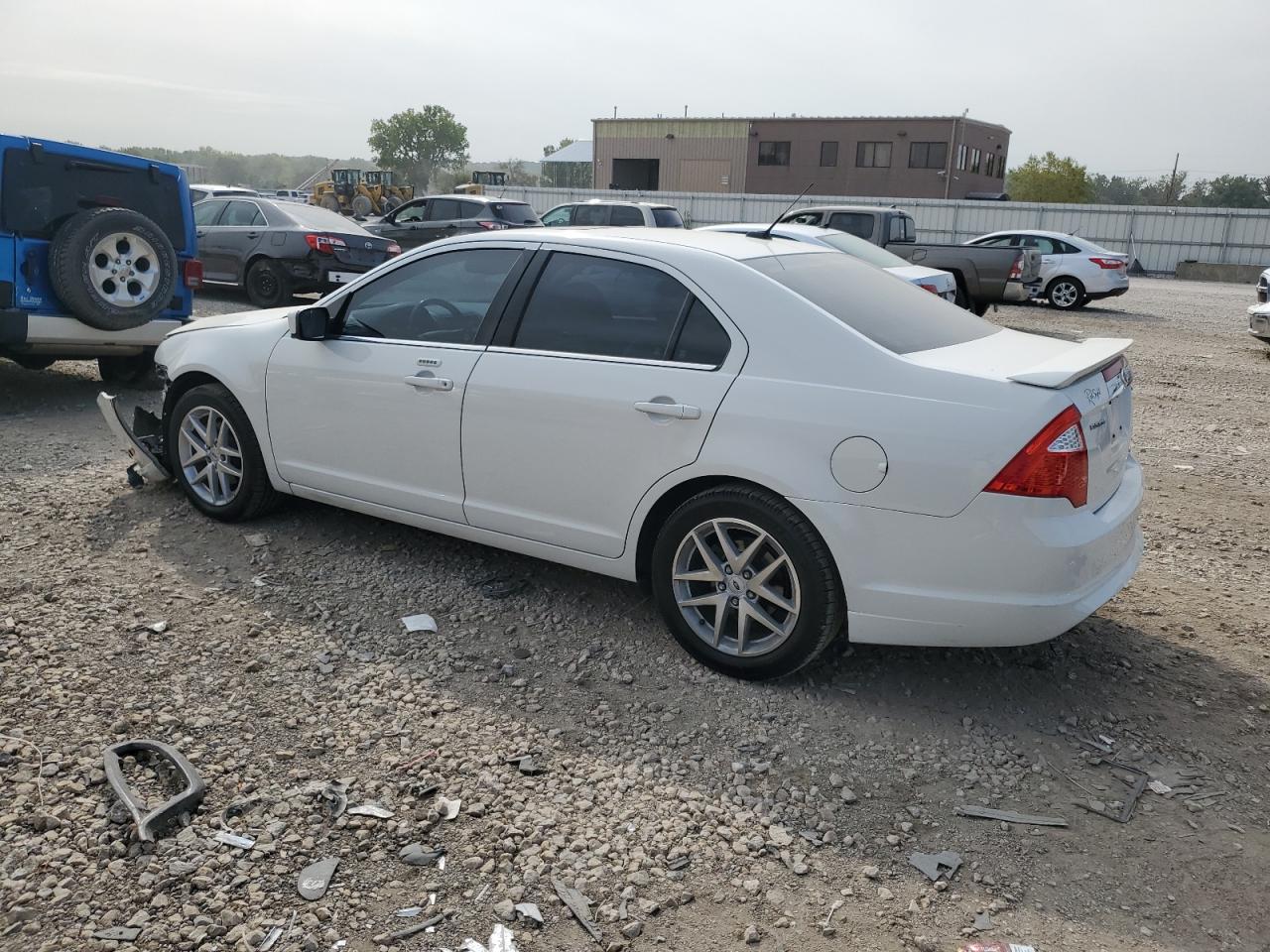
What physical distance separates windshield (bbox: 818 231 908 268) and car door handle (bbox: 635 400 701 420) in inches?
317

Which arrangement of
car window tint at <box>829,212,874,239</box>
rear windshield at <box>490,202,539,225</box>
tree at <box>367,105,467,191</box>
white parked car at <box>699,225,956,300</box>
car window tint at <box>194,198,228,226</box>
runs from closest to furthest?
white parked car at <box>699,225,956,300</box> → car window tint at <box>194,198,228,226</box> → car window tint at <box>829,212,874,239</box> → rear windshield at <box>490,202,539,225</box> → tree at <box>367,105,467,191</box>

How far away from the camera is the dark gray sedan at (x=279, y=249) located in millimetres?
13297

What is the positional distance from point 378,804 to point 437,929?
59 centimetres

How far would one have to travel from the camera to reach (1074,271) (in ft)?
63.5

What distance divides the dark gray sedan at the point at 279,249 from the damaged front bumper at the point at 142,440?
7.76m

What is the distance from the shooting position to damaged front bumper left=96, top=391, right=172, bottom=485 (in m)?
5.73

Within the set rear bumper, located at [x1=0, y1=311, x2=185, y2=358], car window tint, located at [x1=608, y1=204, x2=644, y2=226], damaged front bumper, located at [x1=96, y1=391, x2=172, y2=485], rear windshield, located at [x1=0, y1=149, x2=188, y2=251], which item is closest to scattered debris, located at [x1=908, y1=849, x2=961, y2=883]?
damaged front bumper, located at [x1=96, y1=391, x2=172, y2=485]

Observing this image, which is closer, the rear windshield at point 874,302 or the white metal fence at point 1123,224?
the rear windshield at point 874,302

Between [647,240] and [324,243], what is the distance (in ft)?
33.6

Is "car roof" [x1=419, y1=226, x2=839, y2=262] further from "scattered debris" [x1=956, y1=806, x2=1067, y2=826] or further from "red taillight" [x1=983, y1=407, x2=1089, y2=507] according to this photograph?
"scattered debris" [x1=956, y1=806, x2=1067, y2=826]

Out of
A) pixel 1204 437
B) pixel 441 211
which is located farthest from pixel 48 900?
pixel 441 211

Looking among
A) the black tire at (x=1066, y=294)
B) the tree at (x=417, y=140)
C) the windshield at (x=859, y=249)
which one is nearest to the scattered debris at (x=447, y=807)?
the windshield at (x=859, y=249)

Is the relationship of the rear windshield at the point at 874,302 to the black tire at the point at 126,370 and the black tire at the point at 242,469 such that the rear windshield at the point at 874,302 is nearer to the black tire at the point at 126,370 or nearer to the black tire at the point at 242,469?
the black tire at the point at 242,469

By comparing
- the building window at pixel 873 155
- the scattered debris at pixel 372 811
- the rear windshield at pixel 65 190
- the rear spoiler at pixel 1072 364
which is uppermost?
the building window at pixel 873 155
